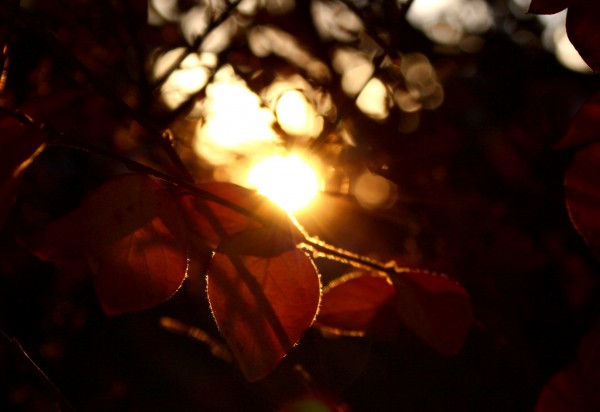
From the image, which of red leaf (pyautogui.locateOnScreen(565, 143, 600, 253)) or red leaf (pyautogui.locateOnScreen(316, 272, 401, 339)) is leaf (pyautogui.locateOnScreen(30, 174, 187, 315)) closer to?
red leaf (pyautogui.locateOnScreen(316, 272, 401, 339))

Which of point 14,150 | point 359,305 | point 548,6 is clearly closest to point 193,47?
point 359,305

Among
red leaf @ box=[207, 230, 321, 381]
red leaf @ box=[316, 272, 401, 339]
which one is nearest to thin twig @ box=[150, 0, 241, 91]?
red leaf @ box=[316, 272, 401, 339]

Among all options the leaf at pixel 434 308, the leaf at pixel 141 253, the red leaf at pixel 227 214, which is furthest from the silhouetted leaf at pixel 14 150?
the leaf at pixel 434 308

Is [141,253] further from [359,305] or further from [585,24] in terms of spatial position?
[585,24]

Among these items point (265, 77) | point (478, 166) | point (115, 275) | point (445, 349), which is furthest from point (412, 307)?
point (478, 166)

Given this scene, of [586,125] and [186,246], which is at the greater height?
[186,246]

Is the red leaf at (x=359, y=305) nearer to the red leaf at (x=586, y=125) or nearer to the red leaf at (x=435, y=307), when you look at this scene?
the red leaf at (x=435, y=307)
